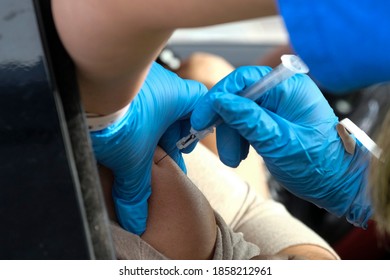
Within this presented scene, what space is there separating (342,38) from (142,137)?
1.46ft

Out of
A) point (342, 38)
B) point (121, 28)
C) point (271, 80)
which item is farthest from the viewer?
point (271, 80)

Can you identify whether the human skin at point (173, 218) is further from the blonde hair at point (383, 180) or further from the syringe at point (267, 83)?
the blonde hair at point (383, 180)

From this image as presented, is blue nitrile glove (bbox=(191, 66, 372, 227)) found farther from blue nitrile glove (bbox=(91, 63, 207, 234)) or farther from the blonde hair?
the blonde hair

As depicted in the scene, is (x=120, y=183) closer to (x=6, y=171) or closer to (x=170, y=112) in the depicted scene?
(x=170, y=112)

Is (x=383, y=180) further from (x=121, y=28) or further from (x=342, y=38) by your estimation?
(x=121, y=28)

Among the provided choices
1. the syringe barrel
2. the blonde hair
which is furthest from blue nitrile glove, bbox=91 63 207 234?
the blonde hair

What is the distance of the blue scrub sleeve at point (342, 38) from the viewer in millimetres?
659

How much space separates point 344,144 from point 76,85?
1.55ft

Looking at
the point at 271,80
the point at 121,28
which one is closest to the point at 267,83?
the point at 271,80

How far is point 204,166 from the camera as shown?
1.38 meters

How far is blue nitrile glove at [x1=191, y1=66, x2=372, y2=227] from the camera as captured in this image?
1.01 metres

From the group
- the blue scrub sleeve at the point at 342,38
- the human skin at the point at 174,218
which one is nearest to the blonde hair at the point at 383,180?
the blue scrub sleeve at the point at 342,38

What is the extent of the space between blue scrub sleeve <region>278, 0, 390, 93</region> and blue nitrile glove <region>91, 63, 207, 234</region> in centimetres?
38

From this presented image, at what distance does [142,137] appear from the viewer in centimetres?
105
